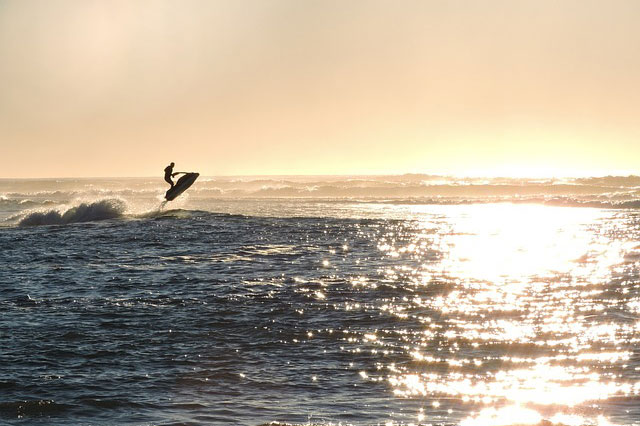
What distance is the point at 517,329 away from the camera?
1277 centimetres

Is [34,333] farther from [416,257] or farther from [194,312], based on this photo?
[416,257]

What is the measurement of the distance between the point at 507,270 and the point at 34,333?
520 inches

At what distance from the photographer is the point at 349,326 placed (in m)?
13.3

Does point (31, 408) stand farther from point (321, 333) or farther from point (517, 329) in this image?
point (517, 329)

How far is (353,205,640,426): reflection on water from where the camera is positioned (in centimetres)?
917

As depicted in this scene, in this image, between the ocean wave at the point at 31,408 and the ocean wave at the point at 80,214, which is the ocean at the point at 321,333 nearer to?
the ocean wave at the point at 31,408

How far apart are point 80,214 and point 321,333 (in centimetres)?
3262

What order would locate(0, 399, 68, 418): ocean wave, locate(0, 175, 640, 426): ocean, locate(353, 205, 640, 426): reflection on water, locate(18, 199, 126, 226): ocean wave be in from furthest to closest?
locate(18, 199, 126, 226): ocean wave, locate(353, 205, 640, 426): reflection on water, locate(0, 175, 640, 426): ocean, locate(0, 399, 68, 418): ocean wave

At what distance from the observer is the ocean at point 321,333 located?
8.88 meters

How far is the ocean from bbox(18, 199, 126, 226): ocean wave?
13.6 metres

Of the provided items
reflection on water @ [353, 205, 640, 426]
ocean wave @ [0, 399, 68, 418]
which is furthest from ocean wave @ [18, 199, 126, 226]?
ocean wave @ [0, 399, 68, 418]

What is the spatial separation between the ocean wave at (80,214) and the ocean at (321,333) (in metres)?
13.6

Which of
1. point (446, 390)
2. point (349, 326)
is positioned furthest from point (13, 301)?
point (446, 390)

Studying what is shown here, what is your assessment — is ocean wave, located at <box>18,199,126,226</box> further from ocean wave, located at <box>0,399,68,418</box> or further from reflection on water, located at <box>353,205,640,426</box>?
ocean wave, located at <box>0,399,68,418</box>
